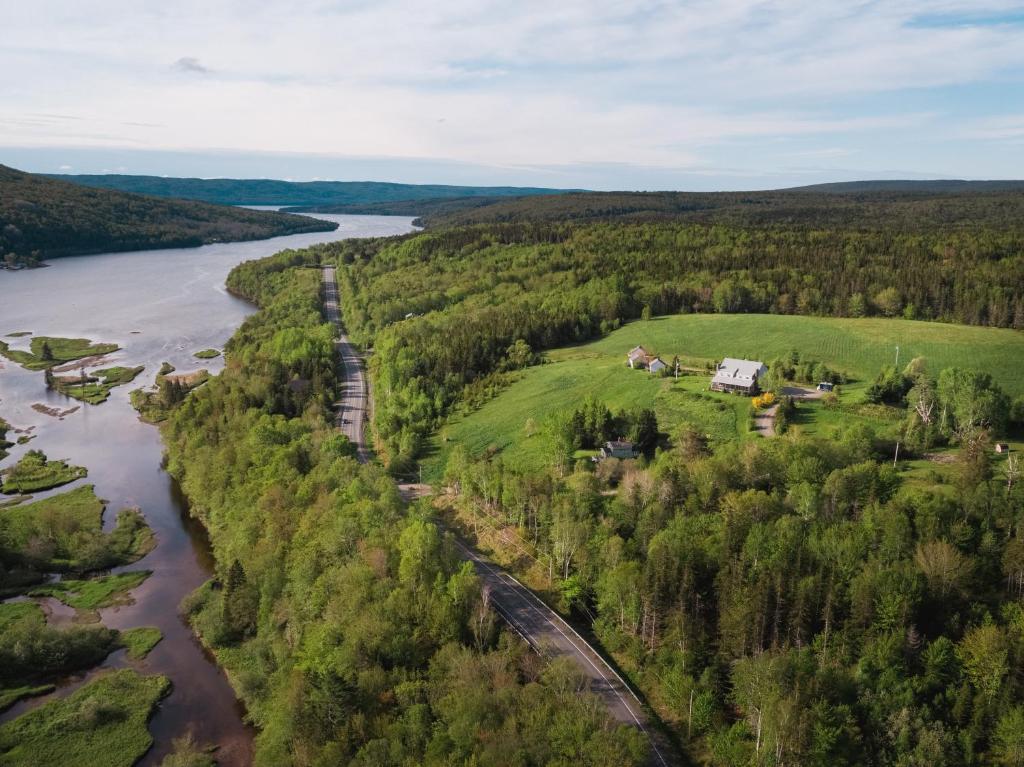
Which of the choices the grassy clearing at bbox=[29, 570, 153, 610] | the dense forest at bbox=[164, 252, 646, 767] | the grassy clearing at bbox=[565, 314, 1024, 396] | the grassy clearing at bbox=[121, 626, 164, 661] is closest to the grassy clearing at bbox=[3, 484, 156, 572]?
the grassy clearing at bbox=[29, 570, 153, 610]

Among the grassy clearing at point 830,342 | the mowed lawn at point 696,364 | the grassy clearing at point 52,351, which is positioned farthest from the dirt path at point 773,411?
the grassy clearing at point 52,351

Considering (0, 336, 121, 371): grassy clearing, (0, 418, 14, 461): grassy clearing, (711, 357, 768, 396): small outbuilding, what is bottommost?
(0, 418, 14, 461): grassy clearing

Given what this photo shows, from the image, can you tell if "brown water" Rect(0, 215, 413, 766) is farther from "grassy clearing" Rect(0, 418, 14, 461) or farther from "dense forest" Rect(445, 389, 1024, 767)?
"dense forest" Rect(445, 389, 1024, 767)

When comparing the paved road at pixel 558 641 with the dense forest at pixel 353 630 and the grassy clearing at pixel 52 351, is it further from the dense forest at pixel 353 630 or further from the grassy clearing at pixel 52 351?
the grassy clearing at pixel 52 351

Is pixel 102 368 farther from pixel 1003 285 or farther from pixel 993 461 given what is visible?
pixel 1003 285

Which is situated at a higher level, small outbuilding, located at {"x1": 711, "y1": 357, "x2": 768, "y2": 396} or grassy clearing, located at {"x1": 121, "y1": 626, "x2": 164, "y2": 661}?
small outbuilding, located at {"x1": 711, "y1": 357, "x2": 768, "y2": 396}

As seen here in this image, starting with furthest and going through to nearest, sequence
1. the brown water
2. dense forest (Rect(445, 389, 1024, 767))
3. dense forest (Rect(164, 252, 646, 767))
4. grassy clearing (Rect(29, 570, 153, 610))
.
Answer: grassy clearing (Rect(29, 570, 153, 610)) < the brown water < dense forest (Rect(164, 252, 646, 767)) < dense forest (Rect(445, 389, 1024, 767))

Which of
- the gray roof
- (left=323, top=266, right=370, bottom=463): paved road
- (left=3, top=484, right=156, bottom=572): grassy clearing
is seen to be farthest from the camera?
(left=323, top=266, right=370, bottom=463): paved road
